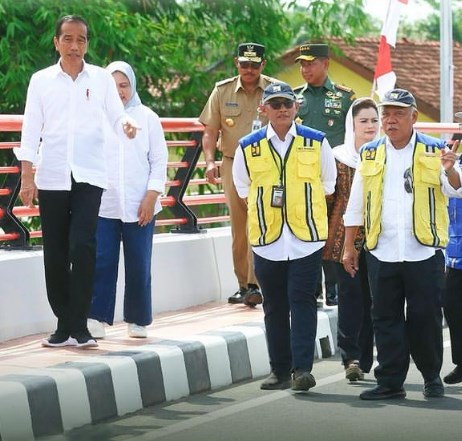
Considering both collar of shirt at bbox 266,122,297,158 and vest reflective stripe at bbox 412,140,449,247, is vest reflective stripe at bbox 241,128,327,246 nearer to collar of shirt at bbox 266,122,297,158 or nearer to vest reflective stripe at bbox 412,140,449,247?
collar of shirt at bbox 266,122,297,158

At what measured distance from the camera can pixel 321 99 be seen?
11953 millimetres

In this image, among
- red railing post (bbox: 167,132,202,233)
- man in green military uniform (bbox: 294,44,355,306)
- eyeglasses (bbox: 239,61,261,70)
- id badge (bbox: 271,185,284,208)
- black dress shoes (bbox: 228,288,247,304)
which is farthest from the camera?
red railing post (bbox: 167,132,202,233)

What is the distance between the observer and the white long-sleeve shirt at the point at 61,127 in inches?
395

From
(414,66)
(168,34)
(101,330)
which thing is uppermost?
(414,66)

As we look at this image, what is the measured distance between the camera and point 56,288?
10.2 metres

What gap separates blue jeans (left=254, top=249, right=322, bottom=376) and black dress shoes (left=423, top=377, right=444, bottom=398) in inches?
27.4

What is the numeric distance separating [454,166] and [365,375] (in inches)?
73.1

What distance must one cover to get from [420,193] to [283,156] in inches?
34.7

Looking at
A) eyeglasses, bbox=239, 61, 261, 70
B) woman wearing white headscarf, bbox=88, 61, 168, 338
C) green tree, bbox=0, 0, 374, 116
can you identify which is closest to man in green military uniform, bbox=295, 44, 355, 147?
eyeglasses, bbox=239, 61, 261, 70

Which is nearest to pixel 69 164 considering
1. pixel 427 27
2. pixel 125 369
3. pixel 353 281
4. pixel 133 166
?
pixel 133 166

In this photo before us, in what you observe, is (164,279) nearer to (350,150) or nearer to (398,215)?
(350,150)

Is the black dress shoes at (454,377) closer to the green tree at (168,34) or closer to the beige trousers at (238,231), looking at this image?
the beige trousers at (238,231)

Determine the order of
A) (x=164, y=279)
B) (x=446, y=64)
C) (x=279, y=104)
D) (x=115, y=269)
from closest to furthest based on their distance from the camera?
(x=279, y=104) → (x=115, y=269) → (x=164, y=279) → (x=446, y=64)

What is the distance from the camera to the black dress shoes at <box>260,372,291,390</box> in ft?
32.3
